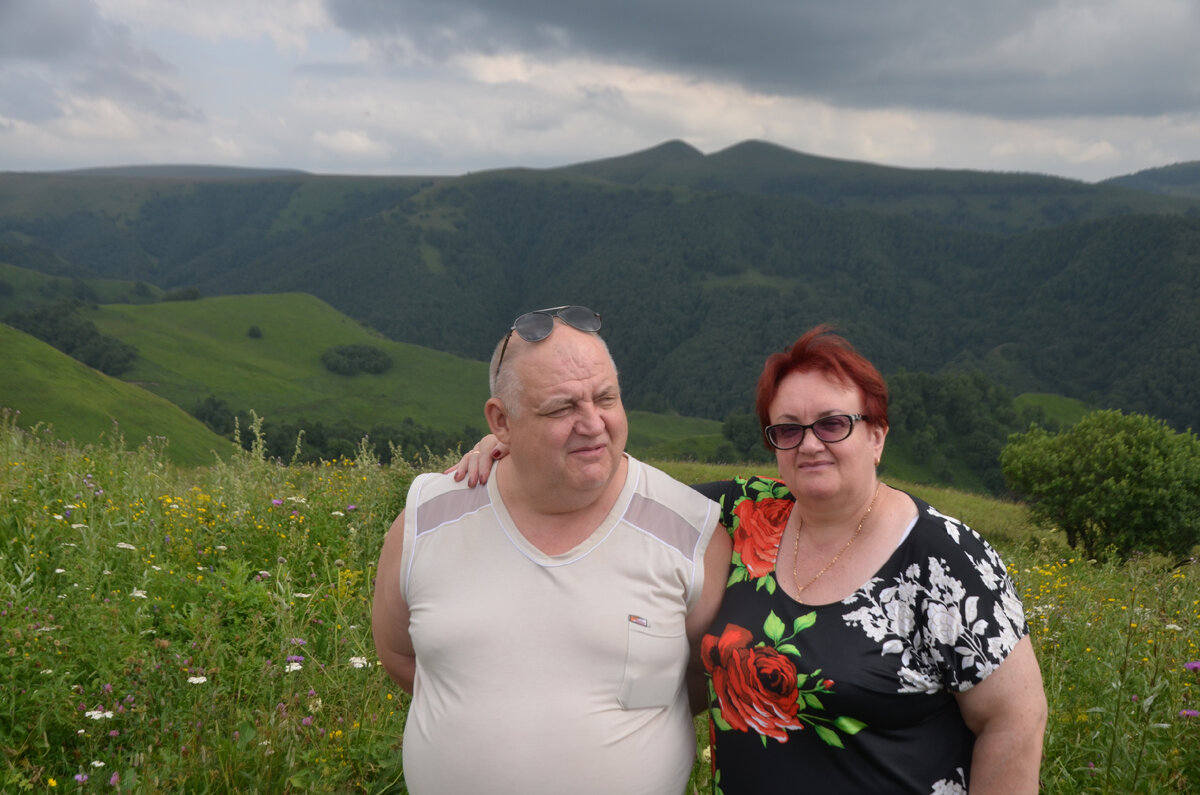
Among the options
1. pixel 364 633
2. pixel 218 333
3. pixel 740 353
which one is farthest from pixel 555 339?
pixel 740 353

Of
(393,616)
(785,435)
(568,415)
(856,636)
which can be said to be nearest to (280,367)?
(393,616)

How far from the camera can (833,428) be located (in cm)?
229

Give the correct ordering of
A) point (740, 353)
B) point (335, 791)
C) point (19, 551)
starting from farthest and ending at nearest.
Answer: point (740, 353), point (19, 551), point (335, 791)

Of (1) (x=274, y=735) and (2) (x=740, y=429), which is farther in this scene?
(2) (x=740, y=429)

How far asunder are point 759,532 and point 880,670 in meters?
0.54

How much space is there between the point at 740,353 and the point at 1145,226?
80698 mm

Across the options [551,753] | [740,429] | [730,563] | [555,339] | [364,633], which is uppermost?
[555,339]

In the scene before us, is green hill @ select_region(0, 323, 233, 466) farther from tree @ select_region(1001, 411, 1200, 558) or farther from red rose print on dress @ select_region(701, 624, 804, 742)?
red rose print on dress @ select_region(701, 624, 804, 742)

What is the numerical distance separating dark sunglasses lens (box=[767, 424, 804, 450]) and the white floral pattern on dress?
0.41 m

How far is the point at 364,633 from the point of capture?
14.1ft

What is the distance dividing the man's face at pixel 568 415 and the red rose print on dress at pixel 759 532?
0.46 metres

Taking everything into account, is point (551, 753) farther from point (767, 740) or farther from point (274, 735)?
point (274, 735)

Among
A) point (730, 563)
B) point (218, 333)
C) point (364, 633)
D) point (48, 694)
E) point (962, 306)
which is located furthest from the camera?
point (962, 306)

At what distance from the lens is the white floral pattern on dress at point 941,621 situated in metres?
2.04
